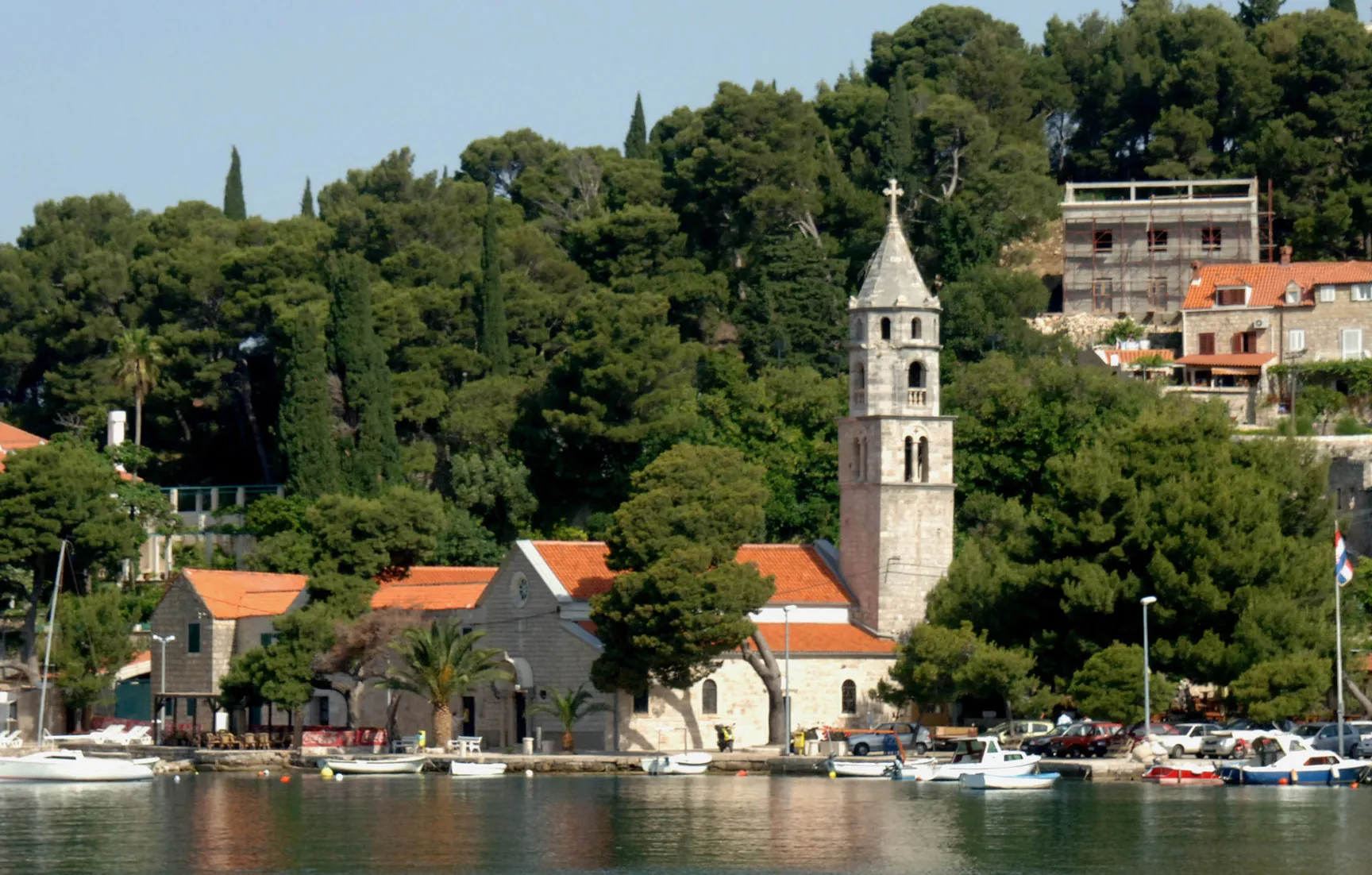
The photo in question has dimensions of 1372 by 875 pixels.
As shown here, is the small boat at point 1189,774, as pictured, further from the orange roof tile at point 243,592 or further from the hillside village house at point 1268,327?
the hillside village house at point 1268,327

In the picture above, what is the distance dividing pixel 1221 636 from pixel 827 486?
23.0 m

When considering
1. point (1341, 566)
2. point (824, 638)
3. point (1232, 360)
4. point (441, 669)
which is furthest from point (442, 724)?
point (1232, 360)

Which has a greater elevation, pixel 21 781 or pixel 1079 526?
pixel 1079 526

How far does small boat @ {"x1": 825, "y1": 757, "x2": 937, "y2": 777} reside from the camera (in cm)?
6400

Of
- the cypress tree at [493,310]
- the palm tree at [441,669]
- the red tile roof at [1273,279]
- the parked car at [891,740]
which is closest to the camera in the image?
the parked car at [891,740]

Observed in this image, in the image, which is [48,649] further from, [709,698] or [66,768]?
[709,698]

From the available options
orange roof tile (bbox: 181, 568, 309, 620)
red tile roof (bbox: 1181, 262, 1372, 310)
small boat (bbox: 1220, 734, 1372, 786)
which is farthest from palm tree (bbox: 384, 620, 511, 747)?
red tile roof (bbox: 1181, 262, 1372, 310)

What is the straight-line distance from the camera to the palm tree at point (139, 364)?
10150 centimetres

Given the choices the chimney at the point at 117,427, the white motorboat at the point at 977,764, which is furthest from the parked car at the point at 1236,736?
the chimney at the point at 117,427

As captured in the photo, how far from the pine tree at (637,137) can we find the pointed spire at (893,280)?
165 feet

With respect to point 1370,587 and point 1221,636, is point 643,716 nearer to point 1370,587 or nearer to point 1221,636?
point 1221,636

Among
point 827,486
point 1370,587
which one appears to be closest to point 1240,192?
point 827,486

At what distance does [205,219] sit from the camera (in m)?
114

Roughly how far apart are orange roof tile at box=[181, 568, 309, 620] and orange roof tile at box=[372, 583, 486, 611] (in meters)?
2.65
